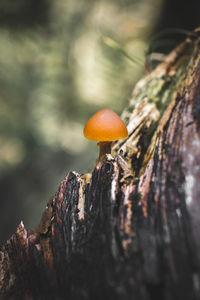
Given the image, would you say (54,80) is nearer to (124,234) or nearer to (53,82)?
(53,82)

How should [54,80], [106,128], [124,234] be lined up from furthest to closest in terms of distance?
A: [54,80] < [106,128] < [124,234]

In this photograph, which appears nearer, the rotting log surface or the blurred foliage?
the rotting log surface

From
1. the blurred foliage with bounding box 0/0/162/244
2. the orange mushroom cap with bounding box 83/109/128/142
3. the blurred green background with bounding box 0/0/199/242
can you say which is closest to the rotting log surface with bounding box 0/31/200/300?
the orange mushroom cap with bounding box 83/109/128/142

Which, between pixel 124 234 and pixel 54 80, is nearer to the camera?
pixel 124 234

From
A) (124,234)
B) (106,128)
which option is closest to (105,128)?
(106,128)

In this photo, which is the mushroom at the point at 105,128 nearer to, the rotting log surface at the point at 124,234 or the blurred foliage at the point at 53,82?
the rotting log surface at the point at 124,234

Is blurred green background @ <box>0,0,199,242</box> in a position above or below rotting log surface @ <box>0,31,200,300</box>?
above

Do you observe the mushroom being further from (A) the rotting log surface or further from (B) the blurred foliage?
(B) the blurred foliage

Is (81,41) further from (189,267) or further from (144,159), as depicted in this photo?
(189,267)
